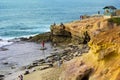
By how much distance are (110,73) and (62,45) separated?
113 feet

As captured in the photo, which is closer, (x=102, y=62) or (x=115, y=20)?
(x=102, y=62)

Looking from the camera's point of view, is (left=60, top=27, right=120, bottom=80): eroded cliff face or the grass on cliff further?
the grass on cliff

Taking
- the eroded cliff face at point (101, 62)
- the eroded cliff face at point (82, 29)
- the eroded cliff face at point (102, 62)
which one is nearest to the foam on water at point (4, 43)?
the eroded cliff face at point (82, 29)

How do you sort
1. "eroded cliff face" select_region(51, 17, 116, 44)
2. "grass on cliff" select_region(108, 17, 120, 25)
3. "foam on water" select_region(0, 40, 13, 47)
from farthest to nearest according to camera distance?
"foam on water" select_region(0, 40, 13, 47) < "eroded cliff face" select_region(51, 17, 116, 44) < "grass on cliff" select_region(108, 17, 120, 25)

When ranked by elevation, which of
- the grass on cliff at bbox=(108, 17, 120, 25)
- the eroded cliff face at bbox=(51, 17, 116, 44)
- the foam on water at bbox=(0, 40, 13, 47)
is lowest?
the foam on water at bbox=(0, 40, 13, 47)

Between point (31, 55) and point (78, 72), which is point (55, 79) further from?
point (31, 55)

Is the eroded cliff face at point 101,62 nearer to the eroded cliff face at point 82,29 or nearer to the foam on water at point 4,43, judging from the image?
the eroded cliff face at point 82,29

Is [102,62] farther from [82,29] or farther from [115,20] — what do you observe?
[82,29]

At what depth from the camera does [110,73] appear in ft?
69.6

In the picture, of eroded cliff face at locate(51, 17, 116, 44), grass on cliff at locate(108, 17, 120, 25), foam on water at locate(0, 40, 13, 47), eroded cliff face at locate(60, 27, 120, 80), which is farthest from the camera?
foam on water at locate(0, 40, 13, 47)

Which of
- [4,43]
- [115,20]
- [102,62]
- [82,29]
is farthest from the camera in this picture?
[4,43]

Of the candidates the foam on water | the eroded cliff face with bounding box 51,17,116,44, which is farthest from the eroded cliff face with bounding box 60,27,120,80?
the foam on water

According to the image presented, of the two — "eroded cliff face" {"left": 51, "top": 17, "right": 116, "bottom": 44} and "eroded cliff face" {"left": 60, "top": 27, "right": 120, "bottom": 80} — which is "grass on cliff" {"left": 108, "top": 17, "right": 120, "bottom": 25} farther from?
"eroded cliff face" {"left": 60, "top": 27, "right": 120, "bottom": 80}

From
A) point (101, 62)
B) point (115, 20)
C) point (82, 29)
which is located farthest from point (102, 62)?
point (82, 29)
